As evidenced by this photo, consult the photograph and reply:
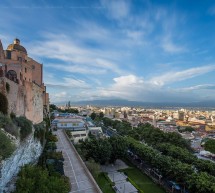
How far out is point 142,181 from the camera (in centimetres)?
2172

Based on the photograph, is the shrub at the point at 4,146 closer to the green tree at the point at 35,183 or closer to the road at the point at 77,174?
the green tree at the point at 35,183

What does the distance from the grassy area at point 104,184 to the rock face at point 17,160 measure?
685cm

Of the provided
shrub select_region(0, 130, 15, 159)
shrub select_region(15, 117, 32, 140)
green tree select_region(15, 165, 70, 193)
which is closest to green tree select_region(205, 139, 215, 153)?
shrub select_region(15, 117, 32, 140)

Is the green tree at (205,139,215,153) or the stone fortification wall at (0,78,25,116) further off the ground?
the stone fortification wall at (0,78,25,116)

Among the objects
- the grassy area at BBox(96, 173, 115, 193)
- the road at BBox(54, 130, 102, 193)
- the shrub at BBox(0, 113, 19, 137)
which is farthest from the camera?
the grassy area at BBox(96, 173, 115, 193)

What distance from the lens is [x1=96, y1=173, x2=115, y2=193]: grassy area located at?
18772 mm

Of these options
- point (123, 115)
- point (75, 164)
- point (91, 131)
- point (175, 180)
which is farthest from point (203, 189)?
point (123, 115)

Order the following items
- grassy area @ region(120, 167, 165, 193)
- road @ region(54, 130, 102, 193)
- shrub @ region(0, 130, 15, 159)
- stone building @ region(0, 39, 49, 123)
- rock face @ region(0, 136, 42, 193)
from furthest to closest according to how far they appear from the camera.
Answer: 1. grassy area @ region(120, 167, 165, 193)
2. stone building @ region(0, 39, 49, 123)
3. road @ region(54, 130, 102, 193)
4. rock face @ region(0, 136, 42, 193)
5. shrub @ region(0, 130, 15, 159)

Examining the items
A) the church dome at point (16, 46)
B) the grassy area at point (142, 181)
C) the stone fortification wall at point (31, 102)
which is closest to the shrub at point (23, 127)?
the stone fortification wall at point (31, 102)

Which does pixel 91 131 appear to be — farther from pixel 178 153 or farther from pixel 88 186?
pixel 88 186

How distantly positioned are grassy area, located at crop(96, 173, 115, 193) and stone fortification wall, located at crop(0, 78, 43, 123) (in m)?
9.44

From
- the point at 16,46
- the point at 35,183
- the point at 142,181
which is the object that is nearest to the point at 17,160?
the point at 35,183

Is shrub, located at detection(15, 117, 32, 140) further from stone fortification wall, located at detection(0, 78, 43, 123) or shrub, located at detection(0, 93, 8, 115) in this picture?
shrub, located at detection(0, 93, 8, 115)

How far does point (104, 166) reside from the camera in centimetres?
2491
